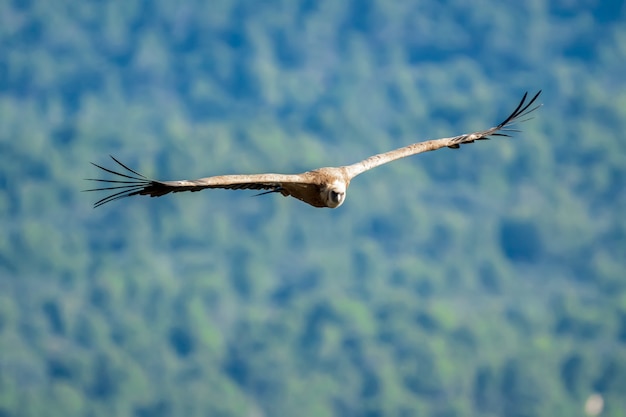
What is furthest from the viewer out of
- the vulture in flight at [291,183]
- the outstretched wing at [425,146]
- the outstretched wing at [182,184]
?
the outstretched wing at [425,146]

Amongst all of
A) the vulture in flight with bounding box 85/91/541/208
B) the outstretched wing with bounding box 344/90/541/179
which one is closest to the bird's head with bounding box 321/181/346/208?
the vulture in flight with bounding box 85/91/541/208

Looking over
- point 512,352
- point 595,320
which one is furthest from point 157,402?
point 595,320

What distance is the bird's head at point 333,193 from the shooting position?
2775 cm

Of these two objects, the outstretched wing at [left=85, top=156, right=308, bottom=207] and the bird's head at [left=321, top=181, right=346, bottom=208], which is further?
the bird's head at [left=321, top=181, right=346, bottom=208]

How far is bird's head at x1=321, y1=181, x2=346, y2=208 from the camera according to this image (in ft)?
91.0

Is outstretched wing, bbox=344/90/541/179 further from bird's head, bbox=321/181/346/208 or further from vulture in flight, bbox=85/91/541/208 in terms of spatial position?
bird's head, bbox=321/181/346/208

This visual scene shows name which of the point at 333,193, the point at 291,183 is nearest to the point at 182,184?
the point at 291,183

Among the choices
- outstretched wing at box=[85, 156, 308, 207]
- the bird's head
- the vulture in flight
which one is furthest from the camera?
the bird's head

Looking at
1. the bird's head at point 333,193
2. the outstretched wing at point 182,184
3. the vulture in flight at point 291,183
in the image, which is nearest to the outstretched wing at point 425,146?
the vulture in flight at point 291,183

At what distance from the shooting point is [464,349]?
182500 mm

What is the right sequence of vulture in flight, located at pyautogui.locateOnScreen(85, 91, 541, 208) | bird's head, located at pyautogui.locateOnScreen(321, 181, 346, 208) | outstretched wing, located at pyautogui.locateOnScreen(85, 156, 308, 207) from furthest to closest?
bird's head, located at pyautogui.locateOnScreen(321, 181, 346, 208) < vulture in flight, located at pyautogui.locateOnScreen(85, 91, 541, 208) < outstretched wing, located at pyautogui.locateOnScreen(85, 156, 308, 207)

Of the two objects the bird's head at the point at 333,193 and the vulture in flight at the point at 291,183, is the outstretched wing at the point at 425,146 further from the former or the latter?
the bird's head at the point at 333,193

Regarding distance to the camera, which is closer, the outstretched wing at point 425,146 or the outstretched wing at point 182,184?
the outstretched wing at point 182,184

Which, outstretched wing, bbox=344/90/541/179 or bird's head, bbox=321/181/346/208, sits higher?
outstretched wing, bbox=344/90/541/179
